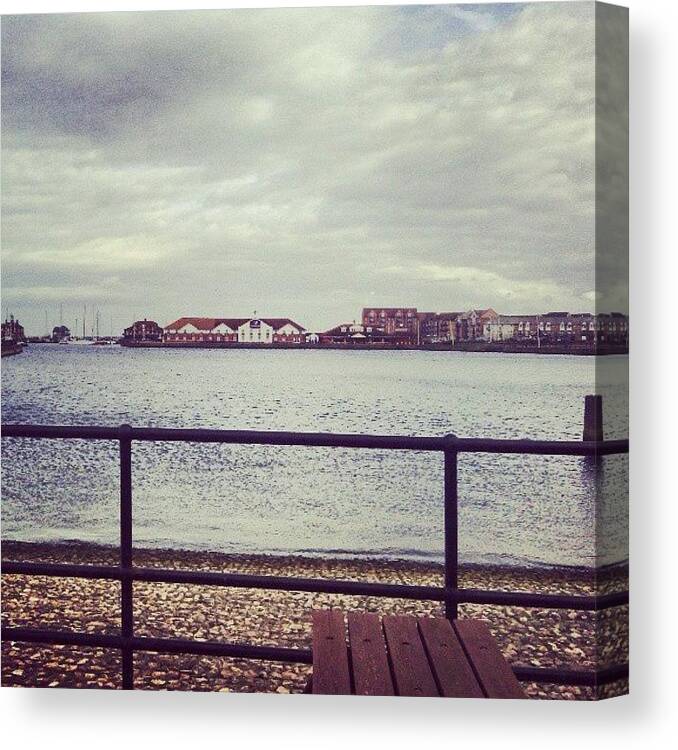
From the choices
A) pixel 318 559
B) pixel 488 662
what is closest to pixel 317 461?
pixel 318 559

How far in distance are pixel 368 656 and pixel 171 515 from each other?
83 cm

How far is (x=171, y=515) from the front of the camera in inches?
120

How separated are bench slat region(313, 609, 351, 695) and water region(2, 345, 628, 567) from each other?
0.33 meters

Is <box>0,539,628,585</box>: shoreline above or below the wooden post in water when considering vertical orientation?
below

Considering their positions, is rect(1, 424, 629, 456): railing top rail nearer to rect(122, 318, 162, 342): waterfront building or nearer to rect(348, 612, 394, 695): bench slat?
rect(122, 318, 162, 342): waterfront building

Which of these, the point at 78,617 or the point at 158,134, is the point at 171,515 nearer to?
the point at 78,617

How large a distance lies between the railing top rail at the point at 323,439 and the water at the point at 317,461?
39 mm

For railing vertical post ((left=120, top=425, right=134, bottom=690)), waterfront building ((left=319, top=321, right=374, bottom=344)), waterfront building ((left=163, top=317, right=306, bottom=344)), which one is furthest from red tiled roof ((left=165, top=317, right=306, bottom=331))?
railing vertical post ((left=120, top=425, right=134, bottom=690))

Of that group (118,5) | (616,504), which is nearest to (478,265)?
(616,504)

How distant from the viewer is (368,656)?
262cm

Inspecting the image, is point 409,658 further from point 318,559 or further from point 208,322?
point 208,322

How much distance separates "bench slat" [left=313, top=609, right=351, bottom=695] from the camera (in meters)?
2.51

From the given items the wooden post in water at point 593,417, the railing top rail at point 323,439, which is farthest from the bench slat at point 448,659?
the wooden post in water at point 593,417

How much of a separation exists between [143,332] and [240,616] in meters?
0.98
